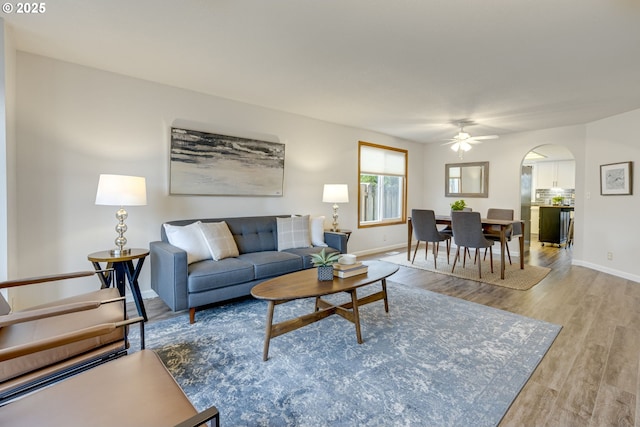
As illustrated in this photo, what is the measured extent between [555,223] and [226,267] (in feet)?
23.5

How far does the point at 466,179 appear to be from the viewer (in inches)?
252

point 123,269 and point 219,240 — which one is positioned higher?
point 219,240

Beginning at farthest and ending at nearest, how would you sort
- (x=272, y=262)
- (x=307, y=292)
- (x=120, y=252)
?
(x=272, y=262), (x=120, y=252), (x=307, y=292)

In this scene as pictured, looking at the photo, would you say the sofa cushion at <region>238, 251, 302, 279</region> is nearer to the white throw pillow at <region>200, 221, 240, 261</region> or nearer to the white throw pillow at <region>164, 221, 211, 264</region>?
the white throw pillow at <region>200, 221, 240, 261</region>

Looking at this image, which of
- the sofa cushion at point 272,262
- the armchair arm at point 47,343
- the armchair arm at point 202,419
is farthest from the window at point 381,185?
the armchair arm at point 202,419

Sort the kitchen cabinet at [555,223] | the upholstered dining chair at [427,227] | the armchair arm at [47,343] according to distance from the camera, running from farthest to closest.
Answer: the kitchen cabinet at [555,223]
the upholstered dining chair at [427,227]
the armchair arm at [47,343]

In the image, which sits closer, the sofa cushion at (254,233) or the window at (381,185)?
the sofa cushion at (254,233)

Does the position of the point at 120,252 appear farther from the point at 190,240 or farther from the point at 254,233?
the point at 254,233

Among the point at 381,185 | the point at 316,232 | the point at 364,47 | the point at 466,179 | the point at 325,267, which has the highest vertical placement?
the point at 364,47

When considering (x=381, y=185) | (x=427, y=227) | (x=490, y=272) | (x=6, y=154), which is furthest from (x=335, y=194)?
(x=6, y=154)

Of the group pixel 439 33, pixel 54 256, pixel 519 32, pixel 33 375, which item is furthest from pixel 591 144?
pixel 54 256

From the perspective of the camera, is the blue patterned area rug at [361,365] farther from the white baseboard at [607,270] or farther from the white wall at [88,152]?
the white baseboard at [607,270]

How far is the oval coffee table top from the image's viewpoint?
208cm

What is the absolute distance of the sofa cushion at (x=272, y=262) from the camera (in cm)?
306
